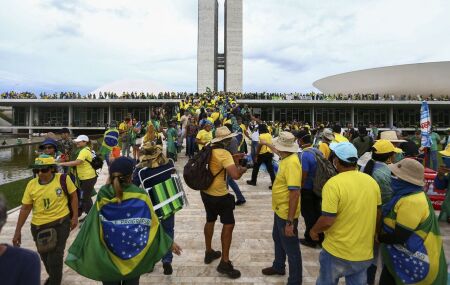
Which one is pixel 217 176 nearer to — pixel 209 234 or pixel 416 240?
pixel 209 234

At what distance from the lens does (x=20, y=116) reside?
42.7 metres

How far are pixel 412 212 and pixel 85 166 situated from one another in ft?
15.8

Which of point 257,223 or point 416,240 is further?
point 257,223

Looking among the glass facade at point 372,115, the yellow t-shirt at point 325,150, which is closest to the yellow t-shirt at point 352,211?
the yellow t-shirt at point 325,150

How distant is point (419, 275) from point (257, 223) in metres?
3.40

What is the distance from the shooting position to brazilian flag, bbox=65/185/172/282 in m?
2.42

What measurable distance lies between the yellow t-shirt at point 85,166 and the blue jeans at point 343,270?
4.19m

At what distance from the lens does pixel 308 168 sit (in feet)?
14.1

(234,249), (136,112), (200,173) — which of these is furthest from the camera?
(136,112)

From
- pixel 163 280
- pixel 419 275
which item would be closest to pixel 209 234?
pixel 163 280

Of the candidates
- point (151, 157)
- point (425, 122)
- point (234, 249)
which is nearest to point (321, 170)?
point (234, 249)

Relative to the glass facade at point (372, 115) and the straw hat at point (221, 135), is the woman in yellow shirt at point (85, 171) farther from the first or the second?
the glass facade at point (372, 115)

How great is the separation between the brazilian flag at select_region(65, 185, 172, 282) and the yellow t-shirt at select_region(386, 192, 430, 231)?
1.95 meters

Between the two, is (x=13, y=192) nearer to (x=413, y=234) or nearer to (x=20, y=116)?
(x=413, y=234)
